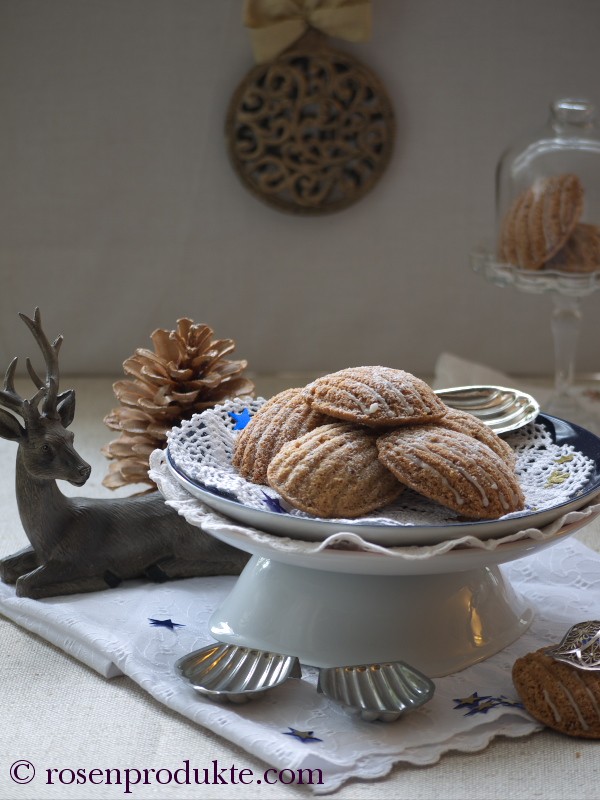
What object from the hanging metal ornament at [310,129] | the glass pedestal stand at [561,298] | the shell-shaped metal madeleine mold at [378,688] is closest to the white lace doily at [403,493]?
the shell-shaped metal madeleine mold at [378,688]

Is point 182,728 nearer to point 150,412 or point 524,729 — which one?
point 524,729

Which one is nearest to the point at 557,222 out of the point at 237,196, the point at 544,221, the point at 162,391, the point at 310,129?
the point at 544,221

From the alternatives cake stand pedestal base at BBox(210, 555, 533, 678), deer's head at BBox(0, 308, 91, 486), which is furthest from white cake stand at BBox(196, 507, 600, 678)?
deer's head at BBox(0, 308, 91, 486)

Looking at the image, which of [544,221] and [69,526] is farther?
[544,221]

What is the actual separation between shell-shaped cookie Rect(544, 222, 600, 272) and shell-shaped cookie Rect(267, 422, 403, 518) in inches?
33.9

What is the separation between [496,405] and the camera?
42.5 inches

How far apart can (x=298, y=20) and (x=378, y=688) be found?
1.30m

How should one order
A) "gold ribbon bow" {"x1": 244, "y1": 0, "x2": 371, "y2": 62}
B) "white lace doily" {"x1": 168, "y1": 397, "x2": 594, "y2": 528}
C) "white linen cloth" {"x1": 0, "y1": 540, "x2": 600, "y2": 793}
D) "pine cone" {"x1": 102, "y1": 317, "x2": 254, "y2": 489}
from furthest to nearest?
1. "gold ribbon bow" {"x1": 244, "y1": 0, "x2": 371, "y2": 62}
2. "pine cone" {"x1": 102, "y1": 317, "x2": 254, "y2": 489}
3. "white lace doily" {"x1": 168, "y1": 397, "x2": 594, "y2": 528}
4. "white linen cloth" {"x1": 0, "y1": 540, "x2": 600, "y2": 793}

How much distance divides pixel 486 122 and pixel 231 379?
3.07 ft

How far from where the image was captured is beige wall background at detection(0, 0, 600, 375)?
5.86ft

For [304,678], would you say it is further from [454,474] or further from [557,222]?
[557,222]

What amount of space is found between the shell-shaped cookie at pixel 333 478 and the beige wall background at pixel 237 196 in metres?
1.13

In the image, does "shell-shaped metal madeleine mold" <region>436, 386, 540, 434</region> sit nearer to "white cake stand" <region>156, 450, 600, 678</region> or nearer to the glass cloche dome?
"white cake stand" <region>156, 450, 600, 678</region>

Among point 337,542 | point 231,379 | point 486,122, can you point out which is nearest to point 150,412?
point 231,379
